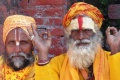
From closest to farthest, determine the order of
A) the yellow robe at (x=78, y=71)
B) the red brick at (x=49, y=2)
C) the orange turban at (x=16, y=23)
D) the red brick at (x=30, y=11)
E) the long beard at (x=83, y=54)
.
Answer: the yellow robe at (x=78, y=71), the long beard at (x=83, y=54), the orange turban at (x=16, y=23), the red brick at (x=49, y=2), the red brick at (x=30, y=11)

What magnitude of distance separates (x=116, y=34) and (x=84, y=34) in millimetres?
329

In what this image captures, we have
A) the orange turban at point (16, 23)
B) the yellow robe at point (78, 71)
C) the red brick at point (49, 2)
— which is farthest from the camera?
the red brick at point (49, 2)

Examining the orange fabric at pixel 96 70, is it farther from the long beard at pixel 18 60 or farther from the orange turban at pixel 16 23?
the orange turban at pixel 16 23

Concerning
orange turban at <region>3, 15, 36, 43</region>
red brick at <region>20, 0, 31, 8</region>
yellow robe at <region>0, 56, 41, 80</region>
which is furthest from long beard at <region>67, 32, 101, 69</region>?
red brick at <region>20, 0, 31, 8</region>

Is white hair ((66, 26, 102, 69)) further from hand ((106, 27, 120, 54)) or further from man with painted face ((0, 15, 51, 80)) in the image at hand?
man with painted face ((0, 15, 51, 80))

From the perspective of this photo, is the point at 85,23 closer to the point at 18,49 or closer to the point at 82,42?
the point at 82,42

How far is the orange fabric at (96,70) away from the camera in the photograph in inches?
163

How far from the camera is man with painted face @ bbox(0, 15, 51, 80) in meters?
4.21

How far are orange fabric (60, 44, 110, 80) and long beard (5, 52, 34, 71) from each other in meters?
0.37

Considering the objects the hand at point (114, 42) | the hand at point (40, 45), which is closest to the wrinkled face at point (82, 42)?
the hand at point (114, 42)

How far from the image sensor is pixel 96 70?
414 centimetres

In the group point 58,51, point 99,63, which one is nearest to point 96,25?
point 99,63

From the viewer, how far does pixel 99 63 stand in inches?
A: 165

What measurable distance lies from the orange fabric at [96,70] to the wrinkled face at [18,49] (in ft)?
1.21
